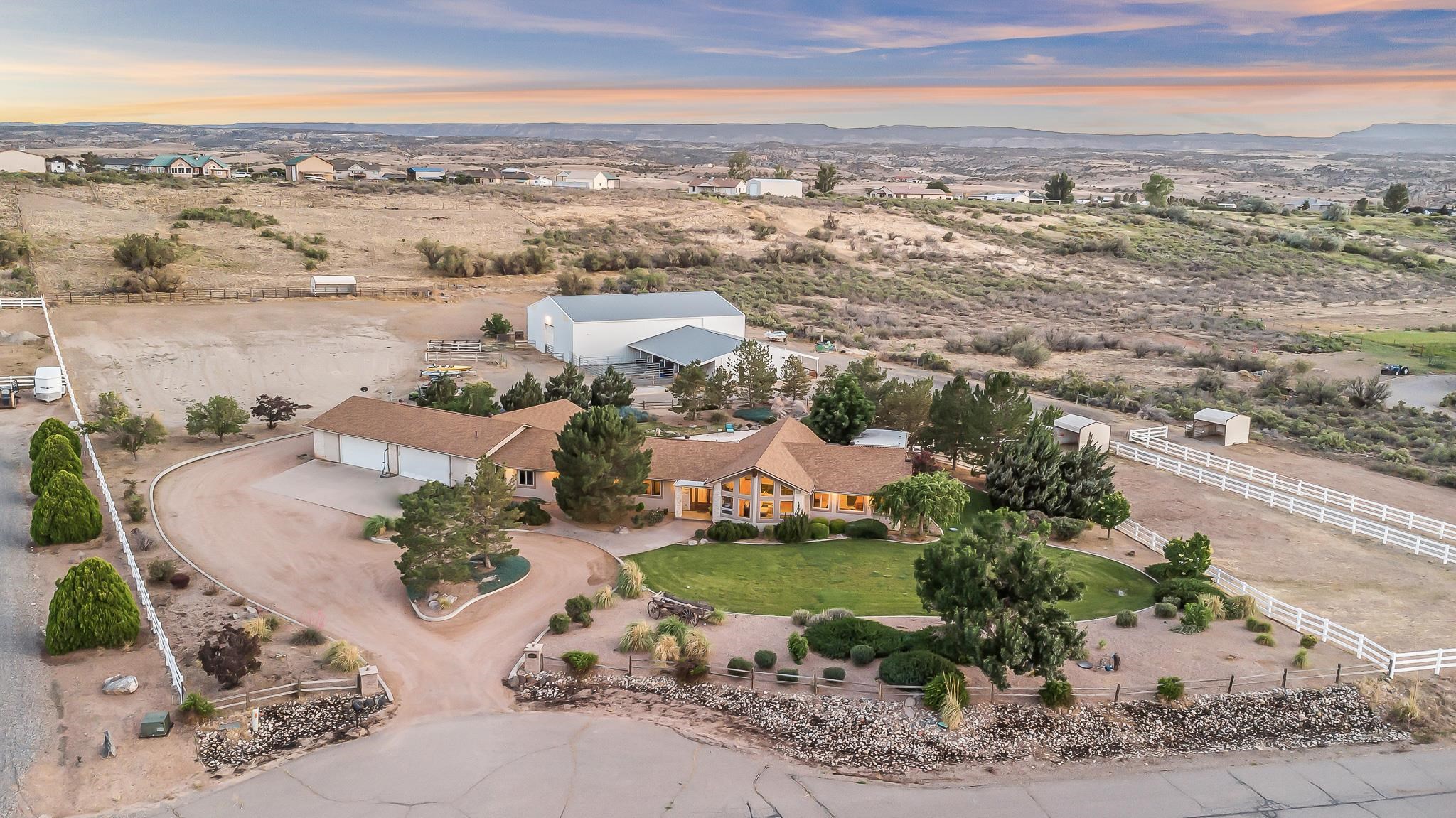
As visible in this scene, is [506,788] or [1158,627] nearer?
[506,788]

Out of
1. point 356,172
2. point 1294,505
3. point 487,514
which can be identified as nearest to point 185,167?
point 356,172

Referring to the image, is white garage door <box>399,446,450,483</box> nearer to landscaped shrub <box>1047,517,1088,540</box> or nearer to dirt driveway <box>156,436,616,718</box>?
dirt driveway <box>156,436,616,718</box>

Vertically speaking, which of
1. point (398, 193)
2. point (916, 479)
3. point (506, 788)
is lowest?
point (506, 788)

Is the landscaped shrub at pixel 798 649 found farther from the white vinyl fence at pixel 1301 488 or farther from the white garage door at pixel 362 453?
the white vinyl fence at pixel 1301 488

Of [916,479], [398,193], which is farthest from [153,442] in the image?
[398,193]

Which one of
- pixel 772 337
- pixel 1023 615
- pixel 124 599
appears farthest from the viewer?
pixel 772 337

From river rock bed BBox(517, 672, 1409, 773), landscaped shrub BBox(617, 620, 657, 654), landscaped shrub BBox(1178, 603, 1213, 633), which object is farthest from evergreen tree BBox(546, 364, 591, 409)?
landscaped shrub BBox(1178, 603, 1213, 633)

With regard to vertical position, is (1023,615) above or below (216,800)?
above

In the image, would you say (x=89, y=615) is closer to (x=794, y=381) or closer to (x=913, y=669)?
(x=913, y=669)

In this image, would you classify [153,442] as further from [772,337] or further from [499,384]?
[772,337]

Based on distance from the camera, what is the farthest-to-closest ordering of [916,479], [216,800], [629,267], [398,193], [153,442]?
1. [398,193]
2. [629,267]
3. [153,442]
4. [916,479]
5. [216,800]
